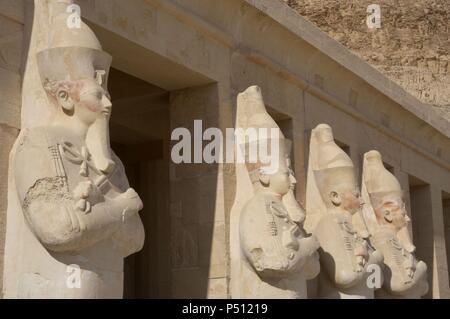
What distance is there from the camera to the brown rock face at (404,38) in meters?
21.6

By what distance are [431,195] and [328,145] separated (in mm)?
3893

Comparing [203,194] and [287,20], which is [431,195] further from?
[203,194]

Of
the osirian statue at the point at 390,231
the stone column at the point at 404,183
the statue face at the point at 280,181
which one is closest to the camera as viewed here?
the statue face at the point at 280,181

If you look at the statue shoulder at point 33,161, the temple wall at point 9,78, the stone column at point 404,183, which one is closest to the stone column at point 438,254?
the stone column at point 404,183

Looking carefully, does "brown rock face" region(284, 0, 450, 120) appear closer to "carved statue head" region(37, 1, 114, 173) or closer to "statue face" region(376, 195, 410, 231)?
"statue face" region(376, 195, 410, 231)

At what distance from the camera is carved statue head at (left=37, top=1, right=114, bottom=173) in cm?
659

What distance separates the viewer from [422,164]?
43.0 feet

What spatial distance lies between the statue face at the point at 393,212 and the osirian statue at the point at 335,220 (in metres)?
1.03

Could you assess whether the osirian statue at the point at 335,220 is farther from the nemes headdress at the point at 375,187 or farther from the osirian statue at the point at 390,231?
the nemes headdress at the point at 375,187

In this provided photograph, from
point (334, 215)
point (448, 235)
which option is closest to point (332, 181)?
point (334, 215)

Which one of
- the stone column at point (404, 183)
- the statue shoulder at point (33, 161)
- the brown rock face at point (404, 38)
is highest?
the brown rock face at point (404, 38)

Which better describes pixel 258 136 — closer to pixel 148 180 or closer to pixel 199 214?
pixel 199 214

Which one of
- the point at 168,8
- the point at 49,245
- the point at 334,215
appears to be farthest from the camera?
the point at 334,215

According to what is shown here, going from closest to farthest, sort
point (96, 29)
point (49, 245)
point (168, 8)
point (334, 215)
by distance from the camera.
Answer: point (49, 245)
point (96, 29)
point (168, 8)
point (334, 215)
